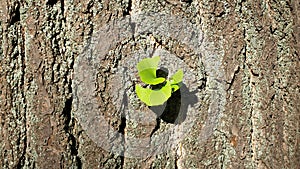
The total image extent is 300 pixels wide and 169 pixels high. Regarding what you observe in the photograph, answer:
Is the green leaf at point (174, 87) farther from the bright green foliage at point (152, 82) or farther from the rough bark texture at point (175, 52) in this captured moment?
the rough bark texture at point (175, 52)

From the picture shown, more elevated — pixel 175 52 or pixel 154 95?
pixel 175 52

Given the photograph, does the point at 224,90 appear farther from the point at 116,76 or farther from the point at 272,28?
the point at 116,76

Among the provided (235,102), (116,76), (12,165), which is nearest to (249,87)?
(235,102)

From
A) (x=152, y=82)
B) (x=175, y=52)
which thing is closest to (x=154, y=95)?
(x=152, y=82)

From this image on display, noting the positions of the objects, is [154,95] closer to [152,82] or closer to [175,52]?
[152,82]

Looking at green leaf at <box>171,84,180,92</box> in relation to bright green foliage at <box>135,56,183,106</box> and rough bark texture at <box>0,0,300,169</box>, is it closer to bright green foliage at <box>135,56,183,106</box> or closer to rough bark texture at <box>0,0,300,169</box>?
bright green foliage at <box>135,56,183,106</box>

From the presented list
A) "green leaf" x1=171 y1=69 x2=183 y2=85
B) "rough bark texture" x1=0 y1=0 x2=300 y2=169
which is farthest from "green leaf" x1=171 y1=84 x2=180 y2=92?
"rough bark texture" x1=0 y1=0 x2=300 y2=169
